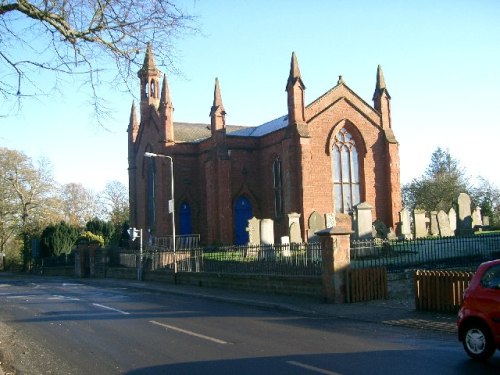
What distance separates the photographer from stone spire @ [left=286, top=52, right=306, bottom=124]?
34.5 metres

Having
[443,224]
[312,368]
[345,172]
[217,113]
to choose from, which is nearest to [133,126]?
[217,113]

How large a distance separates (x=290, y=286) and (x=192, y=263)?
332 inches

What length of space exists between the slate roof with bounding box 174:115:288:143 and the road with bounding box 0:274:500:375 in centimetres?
2954

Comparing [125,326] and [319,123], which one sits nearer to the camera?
[125,326]

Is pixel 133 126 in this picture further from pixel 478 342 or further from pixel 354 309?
pixel 478 342

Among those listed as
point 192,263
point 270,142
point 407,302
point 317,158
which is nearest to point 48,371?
point 407,302

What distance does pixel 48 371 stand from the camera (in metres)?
8.33

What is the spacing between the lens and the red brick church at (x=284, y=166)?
34.8 meters

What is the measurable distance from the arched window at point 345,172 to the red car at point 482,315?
1111 inches

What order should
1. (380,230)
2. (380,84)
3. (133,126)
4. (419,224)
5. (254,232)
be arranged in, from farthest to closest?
(133,126)
(380,84)
(380,230)
(419,224)
(254,232)

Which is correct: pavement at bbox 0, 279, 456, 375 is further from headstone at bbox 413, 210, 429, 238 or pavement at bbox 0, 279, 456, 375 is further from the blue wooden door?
the blue wooden door

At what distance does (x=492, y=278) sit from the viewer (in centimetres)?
840

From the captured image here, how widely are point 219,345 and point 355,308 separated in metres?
6.32

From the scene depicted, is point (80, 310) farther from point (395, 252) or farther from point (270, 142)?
point (270, 142)
